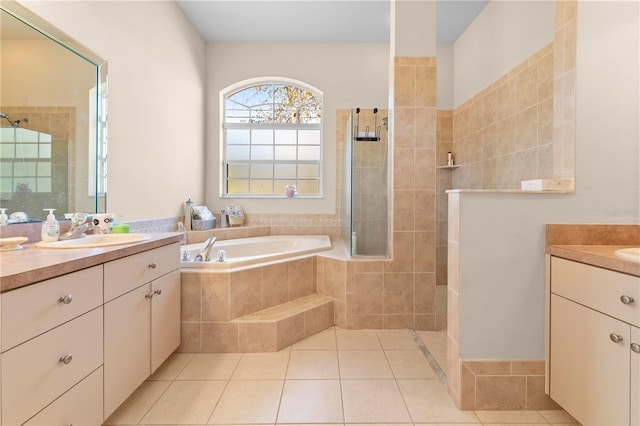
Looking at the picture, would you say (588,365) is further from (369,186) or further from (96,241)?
(96,241)

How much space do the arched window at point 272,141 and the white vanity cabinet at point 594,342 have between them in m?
2.97

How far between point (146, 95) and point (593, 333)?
3.32 meters

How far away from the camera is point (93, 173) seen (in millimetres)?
1992

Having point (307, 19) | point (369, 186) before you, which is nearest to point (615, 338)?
point (369, 186)

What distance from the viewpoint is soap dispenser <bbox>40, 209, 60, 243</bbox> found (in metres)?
1.48

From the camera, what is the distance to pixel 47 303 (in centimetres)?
98

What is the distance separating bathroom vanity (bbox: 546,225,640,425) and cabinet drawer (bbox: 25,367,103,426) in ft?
6.56

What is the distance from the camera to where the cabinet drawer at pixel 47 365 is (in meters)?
0.86

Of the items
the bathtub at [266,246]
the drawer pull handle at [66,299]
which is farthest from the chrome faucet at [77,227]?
the bathtub at [266,246]

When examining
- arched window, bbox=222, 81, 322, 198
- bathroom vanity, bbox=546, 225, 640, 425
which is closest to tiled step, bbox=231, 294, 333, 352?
bathroom vanity, bbox=546, 225, 640, 425

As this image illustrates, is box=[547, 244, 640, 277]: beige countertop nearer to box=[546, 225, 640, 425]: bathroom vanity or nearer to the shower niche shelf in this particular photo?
box=[546, 225, 640, 425]: bathroom vanity

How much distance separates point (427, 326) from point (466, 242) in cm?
127

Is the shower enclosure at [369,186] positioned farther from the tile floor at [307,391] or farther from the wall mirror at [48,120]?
the wall mirror at [48,120]

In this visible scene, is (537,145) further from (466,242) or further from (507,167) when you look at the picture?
(466,242)
